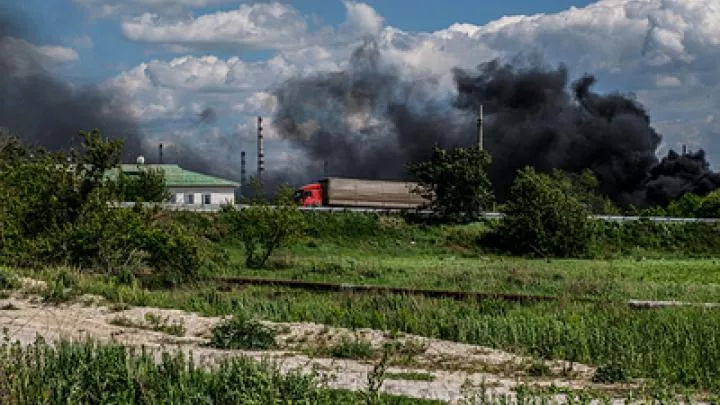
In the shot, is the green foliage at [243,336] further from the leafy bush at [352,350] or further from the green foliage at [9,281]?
the green foliage at [9,281]

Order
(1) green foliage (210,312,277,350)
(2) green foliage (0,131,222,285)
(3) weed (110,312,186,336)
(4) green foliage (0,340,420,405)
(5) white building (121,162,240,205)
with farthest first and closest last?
(5) white building (121,162,240,205) → (2) green foliage (0,131,222,285) → (3) weed (110,312,186,336) → (1) green foliage (210,312,277,350) → (4) green foliage (0,340,420,405)

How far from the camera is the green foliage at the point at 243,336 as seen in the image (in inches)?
710

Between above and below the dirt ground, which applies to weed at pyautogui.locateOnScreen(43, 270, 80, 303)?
above

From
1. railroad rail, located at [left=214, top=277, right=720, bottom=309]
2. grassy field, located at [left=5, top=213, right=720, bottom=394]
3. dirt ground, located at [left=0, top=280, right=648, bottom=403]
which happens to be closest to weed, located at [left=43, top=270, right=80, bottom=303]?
grassy field, located at [left=5, top=213, right=720, bottom=394]

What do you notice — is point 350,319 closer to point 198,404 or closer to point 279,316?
point 279,316

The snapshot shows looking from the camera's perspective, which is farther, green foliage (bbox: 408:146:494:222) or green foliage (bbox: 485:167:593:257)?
green foliage (bbox: 408:146:494:222)

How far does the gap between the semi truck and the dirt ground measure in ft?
174

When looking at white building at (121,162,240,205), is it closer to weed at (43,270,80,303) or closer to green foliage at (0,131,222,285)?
green foliage at (0,131,222,285)

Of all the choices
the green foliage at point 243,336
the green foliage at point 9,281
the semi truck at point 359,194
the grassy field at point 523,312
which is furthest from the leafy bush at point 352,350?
the semi truck at point 359,194

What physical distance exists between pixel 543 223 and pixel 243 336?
41562mm

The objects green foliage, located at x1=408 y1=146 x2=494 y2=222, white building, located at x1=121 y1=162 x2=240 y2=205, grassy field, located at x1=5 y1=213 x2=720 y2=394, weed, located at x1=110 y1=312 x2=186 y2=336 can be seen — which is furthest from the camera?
white building, located at x1=121 y1=162 x2=240 y2=205

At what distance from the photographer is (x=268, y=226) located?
45688 millimetres

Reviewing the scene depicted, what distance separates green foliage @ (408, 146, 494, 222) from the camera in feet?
212

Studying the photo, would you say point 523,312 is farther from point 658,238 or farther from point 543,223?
point 658,238
